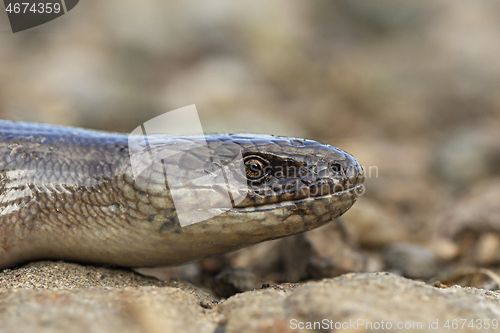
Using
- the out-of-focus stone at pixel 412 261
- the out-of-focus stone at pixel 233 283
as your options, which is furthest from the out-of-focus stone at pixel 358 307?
the out-of-focus stone at pixel 412 261

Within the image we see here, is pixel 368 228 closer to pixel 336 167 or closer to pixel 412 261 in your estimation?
pixel 412 261

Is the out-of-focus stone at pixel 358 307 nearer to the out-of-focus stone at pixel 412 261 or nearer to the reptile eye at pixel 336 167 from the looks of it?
the reptile eye at pixel 336 167

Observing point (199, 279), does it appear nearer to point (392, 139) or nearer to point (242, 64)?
point (392, 139)

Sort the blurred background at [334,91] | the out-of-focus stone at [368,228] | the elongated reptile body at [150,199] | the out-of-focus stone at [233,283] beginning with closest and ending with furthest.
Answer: the elongated reptile body at [150,199]
the out-of-focus stone at [233,283]
the blurred background at [334,91]
the out-of-focus stone at [368,228]

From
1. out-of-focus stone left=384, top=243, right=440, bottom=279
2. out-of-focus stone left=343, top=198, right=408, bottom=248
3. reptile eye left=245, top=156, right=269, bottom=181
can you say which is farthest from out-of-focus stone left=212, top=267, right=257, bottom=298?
out-of-focus stone left=343, top=198, right=408, bottom=248

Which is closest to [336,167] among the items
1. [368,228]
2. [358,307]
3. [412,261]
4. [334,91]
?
[358,307]
